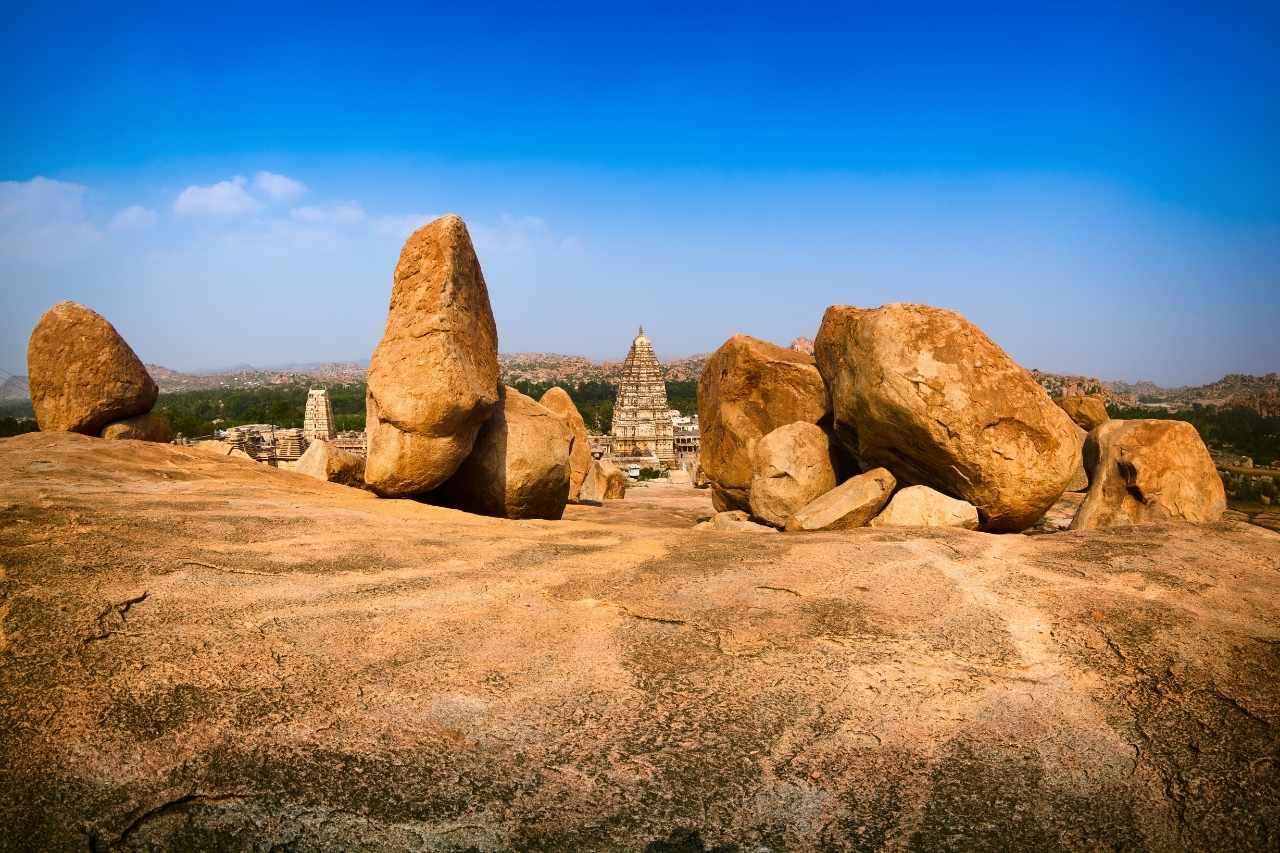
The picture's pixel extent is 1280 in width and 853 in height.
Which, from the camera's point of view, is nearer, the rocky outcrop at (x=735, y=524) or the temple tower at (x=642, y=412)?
the rocky outcrop at (x=735, y=524)

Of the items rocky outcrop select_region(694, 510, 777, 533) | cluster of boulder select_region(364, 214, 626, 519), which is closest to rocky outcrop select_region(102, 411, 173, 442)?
cluster of boulder select_region(364, 214, 626, 519)

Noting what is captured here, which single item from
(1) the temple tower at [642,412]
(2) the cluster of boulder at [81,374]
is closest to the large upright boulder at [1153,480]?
(2) the cluster of boulder at [81,374]

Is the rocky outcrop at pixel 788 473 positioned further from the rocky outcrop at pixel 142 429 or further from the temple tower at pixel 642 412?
the temple tower at pixel 642 412

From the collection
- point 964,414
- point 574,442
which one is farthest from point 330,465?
point 574,442

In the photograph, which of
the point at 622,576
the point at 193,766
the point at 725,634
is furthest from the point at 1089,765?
the point at 193,766

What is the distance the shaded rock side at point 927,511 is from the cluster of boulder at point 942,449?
0.05 ft

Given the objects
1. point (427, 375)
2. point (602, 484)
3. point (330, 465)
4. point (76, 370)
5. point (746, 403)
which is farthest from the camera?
point (602, 484)

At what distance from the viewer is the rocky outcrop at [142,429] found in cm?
1142

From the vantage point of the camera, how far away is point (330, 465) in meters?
10.8

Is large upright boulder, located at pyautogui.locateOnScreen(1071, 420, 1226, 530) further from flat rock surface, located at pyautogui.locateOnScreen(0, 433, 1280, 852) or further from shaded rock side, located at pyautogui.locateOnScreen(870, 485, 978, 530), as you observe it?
flat rock surface, located at pyautogui.locateOnScreen(0, 433, 1280, 852)

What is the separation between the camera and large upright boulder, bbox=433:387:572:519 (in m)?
9.88

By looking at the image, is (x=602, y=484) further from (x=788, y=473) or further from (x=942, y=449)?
(x=942, y=449)

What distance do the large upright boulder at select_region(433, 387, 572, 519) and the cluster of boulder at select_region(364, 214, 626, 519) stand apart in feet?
0.04

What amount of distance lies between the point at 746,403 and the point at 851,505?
150 inches
